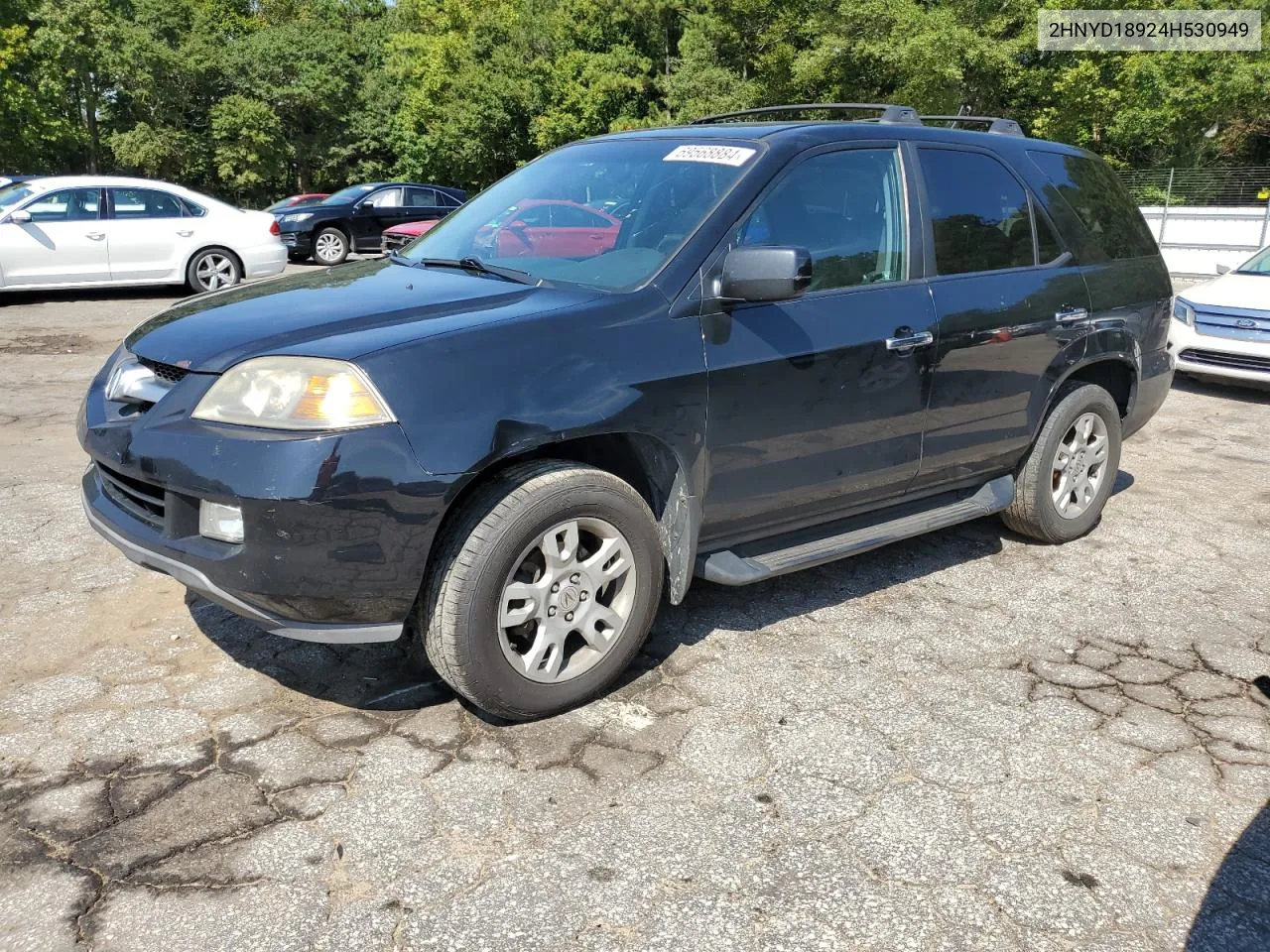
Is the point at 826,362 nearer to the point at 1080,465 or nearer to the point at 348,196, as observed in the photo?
the point at 1080,465

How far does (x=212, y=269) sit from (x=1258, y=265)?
11252mm

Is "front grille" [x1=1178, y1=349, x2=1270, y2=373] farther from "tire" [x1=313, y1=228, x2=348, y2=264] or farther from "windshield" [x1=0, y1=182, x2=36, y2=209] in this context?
"tire" [x1=313, y1=228, x2=348, y2=264]

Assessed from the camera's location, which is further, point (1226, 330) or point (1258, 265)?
point (1258, 265)

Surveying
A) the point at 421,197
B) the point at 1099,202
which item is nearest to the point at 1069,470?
the point at 1099,202

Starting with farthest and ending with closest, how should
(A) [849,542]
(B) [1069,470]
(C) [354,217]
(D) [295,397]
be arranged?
(C) [354,217]
(B) [1069,470]
(A) [849,542]
(D) [295,397]

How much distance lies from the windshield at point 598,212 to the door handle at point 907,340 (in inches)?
32.6

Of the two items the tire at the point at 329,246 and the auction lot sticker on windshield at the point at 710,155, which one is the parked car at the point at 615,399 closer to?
the auction lot sticker on windshield at the point at 710,155

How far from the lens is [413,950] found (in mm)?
2299

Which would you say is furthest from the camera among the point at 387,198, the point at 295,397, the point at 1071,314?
the point at 387,198

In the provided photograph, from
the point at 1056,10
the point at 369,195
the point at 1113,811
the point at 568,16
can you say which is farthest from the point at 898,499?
the point at 568,16

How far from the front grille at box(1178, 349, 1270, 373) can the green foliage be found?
80.3ft

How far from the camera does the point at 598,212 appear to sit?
12.7 feet

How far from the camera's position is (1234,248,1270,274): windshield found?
9.68 meters

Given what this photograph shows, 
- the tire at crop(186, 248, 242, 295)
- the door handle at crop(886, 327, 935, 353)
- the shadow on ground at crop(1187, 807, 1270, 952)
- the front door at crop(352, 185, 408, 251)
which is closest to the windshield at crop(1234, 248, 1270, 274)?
the door handle at crop(886, 327, 935, 353)
